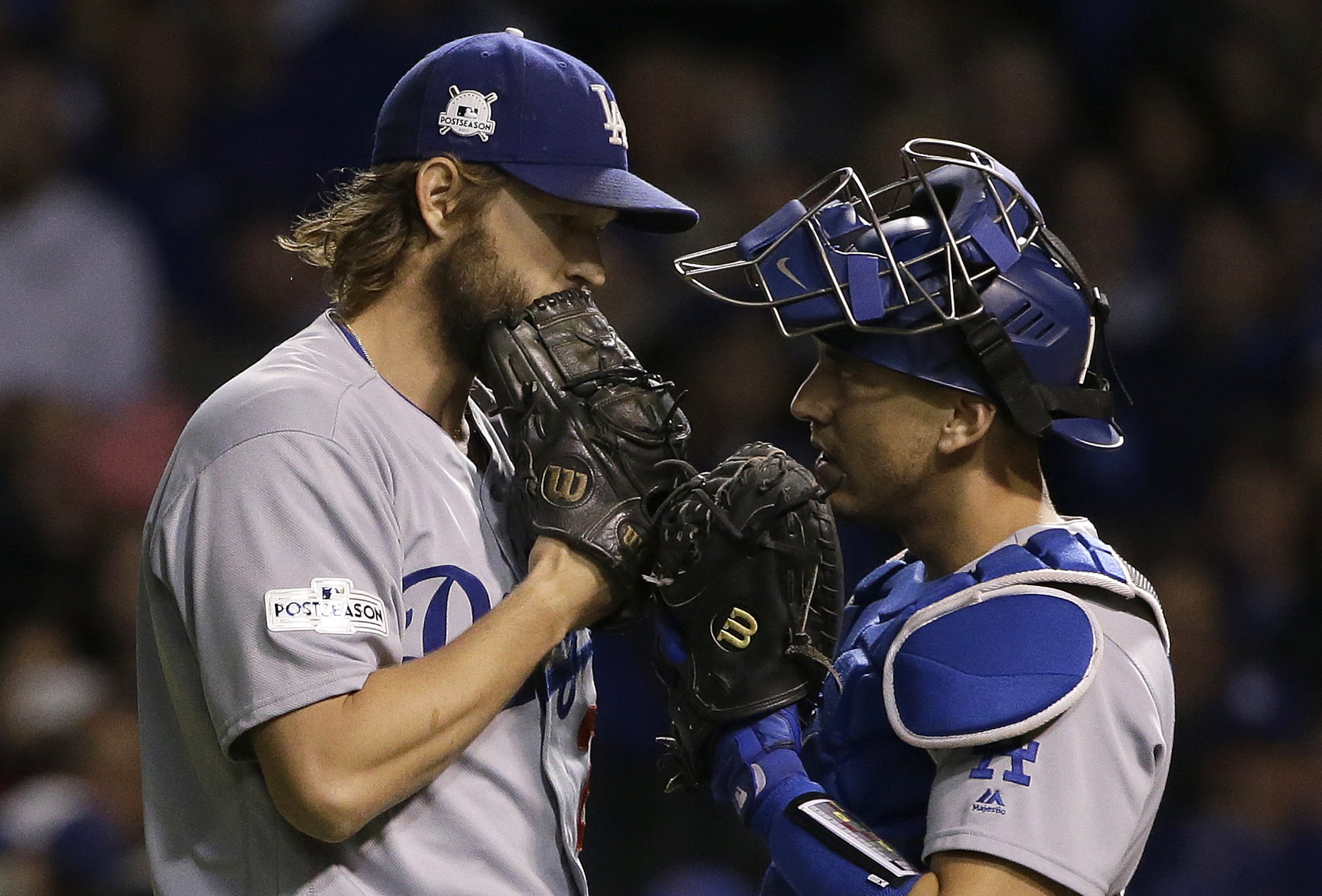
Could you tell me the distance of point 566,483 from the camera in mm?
2297

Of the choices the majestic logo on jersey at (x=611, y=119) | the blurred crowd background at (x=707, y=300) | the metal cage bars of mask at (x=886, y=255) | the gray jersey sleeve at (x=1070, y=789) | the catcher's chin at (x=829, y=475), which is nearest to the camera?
the gray jersey sleeve at (x=1070, y=789)

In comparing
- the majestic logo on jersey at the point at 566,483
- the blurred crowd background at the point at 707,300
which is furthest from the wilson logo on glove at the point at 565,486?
the blurred crowd background at the point at 707,300

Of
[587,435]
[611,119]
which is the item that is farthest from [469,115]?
[587,435]

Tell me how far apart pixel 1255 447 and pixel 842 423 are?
3395 millimetres

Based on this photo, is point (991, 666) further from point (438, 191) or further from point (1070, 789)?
point (438, 191)

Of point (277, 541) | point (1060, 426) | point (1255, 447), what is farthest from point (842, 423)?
point (1255, 447)

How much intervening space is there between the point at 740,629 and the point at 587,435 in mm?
356

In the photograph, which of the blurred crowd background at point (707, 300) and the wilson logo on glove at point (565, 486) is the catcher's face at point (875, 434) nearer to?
the wilson logo on glove at point (565, 486)

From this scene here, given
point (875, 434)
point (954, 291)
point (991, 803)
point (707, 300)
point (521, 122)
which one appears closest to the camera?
point (991, 803)

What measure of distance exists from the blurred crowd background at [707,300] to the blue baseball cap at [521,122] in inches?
80.8

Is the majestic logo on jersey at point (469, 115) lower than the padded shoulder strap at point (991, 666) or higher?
higher

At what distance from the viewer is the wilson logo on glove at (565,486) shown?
229 centimetres

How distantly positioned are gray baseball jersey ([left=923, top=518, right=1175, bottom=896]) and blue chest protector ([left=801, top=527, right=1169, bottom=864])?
0.13 feet

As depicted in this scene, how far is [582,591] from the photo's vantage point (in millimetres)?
2246
